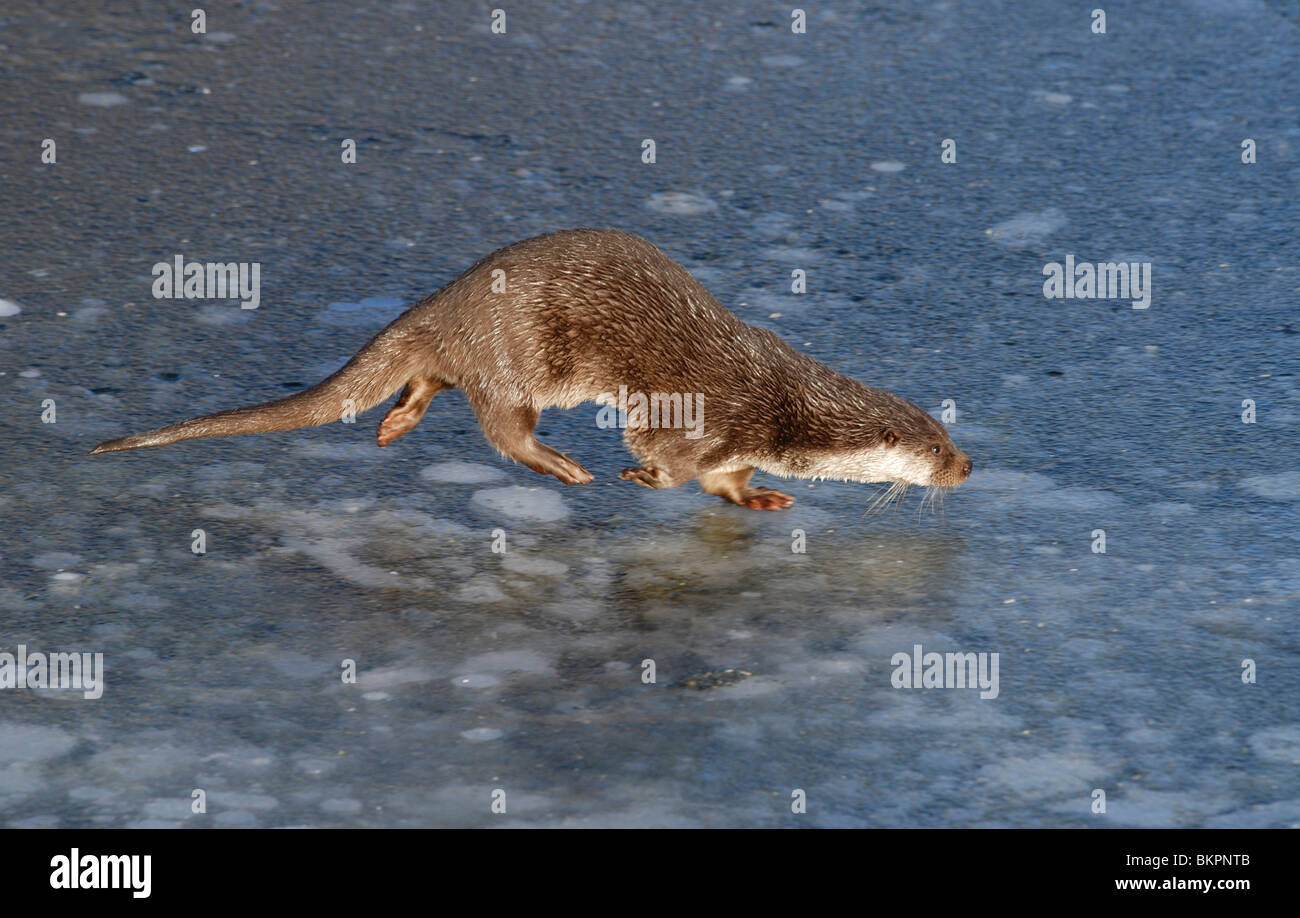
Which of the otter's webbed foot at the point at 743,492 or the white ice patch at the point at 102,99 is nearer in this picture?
the otter's webbed foot at the point at 743,492

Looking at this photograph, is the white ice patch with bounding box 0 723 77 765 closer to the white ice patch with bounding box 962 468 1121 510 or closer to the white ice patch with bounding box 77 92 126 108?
the white ice patch with bounding box 962 468 1121 510

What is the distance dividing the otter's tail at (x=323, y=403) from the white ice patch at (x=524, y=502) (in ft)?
1.11

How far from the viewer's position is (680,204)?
232 inches

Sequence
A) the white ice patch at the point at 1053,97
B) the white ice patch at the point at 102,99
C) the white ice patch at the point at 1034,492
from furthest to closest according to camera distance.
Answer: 1. the white ice patch at the point at 1053,97
2. the white ice patch at the point at 102,99
3. the white ice patch at the point at 1034,492

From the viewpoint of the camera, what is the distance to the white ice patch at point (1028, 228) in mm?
5699

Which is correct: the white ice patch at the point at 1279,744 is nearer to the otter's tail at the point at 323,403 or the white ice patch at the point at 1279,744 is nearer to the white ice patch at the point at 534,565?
the white ice patch at the point at 534,565

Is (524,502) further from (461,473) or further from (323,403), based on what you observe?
(323,403)

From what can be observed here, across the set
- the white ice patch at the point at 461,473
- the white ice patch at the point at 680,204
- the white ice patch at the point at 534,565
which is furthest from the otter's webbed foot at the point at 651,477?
the white ice patch at the point at 680,204

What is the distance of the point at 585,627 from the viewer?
12.6 ft

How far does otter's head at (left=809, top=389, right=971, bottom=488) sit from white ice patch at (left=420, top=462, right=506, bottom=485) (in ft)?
2.55

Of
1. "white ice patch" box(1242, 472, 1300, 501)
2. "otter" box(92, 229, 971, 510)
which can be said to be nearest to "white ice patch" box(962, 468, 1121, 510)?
"otter" box(92, 229, 971, 510)

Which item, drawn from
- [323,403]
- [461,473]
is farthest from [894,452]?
[323,403]

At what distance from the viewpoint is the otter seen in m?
4.20

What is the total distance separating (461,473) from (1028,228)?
2.20m
